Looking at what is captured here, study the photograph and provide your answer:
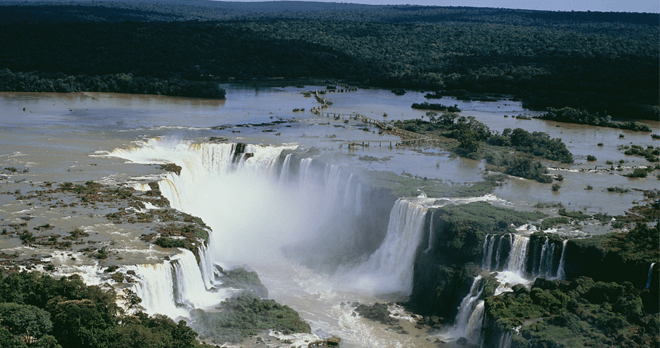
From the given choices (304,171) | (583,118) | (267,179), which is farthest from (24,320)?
(583,118)

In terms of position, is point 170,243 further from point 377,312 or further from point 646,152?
point 646,152

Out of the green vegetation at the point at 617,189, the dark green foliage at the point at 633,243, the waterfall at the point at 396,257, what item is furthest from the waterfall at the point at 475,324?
the green vegetation at the point at 617,189

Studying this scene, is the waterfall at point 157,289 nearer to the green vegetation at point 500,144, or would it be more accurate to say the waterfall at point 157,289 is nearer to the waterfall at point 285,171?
the waterfall at point 285,171

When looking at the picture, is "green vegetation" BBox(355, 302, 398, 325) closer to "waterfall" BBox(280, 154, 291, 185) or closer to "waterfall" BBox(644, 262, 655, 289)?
"waterfall" BBox(644, 262, 655, 289)

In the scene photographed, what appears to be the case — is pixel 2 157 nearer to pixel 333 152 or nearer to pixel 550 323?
pixel 333 152

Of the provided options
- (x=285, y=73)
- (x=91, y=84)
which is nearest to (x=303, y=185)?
(x=91, y=84)

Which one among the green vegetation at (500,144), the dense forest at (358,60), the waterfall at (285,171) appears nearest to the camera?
the green vegetation at (500,144)
